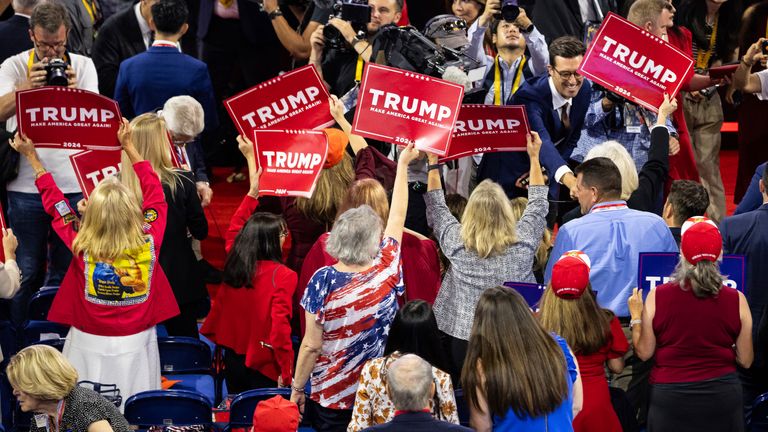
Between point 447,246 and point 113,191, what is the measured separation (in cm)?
179

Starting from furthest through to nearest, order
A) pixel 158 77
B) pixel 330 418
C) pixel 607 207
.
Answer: pixel 158 77, pixel 607 207, pixel 330 418

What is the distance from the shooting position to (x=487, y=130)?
23.5 ft

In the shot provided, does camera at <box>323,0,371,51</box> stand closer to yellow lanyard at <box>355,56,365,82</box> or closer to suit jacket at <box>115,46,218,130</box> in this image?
yellow lanyard at <box>355,56,365,82</box>

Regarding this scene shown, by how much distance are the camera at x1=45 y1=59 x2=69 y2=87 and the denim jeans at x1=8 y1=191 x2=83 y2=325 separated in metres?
0.78

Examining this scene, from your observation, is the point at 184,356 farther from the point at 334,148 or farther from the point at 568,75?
the point at 568,75

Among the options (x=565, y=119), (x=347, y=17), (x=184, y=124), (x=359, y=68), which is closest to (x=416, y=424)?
(x=184, y=124)

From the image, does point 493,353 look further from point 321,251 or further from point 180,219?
point 180,219

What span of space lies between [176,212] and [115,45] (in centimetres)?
298

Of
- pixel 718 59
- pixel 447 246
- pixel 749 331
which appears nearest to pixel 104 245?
pixel 447 246

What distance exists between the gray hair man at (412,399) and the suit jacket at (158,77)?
453 cm

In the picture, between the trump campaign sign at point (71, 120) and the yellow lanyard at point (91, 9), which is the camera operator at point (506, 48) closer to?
the trump campaign sign at point (71, 120)

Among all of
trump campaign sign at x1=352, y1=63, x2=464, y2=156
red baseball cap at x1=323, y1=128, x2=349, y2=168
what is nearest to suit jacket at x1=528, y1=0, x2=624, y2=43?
red baseball cap at x1=323, y1=128, x2=349, y2=168

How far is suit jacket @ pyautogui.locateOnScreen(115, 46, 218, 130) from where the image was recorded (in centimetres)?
855

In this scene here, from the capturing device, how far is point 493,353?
4750 millimetres
